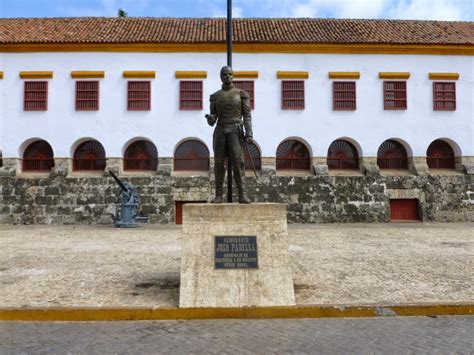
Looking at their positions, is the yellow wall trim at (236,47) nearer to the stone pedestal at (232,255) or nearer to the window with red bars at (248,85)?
the window with red bars at (248,85)

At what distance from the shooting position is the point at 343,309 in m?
4.64

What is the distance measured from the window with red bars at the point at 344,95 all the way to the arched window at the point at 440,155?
4378mm

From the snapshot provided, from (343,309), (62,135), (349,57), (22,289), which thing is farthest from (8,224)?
(349,57)

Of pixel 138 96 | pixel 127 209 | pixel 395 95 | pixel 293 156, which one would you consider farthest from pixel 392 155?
pixel 127 209

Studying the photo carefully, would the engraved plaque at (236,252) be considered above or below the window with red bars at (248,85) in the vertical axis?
below

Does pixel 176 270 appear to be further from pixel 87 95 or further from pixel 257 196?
pixel 87 95

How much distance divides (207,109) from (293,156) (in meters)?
4.49

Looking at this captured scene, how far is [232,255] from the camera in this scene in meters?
4.86

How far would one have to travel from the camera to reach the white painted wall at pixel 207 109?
16297mm

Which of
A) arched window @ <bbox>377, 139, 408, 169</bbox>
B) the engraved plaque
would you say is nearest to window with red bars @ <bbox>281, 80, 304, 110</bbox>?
arched window @ <bbox>377, 139, 408, 169</bbox>

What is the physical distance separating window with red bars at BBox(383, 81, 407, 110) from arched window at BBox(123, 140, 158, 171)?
431 inches

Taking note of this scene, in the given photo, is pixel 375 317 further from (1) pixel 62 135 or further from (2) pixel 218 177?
(1) pixel 62 135

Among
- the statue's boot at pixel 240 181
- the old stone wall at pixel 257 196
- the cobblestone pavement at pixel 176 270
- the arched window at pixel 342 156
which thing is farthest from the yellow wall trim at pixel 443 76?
the statue's boot at pixel 240 181

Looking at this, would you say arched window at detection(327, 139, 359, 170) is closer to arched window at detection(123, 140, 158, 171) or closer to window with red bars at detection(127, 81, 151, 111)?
arched window at detection(123, 140, 158, 171)
